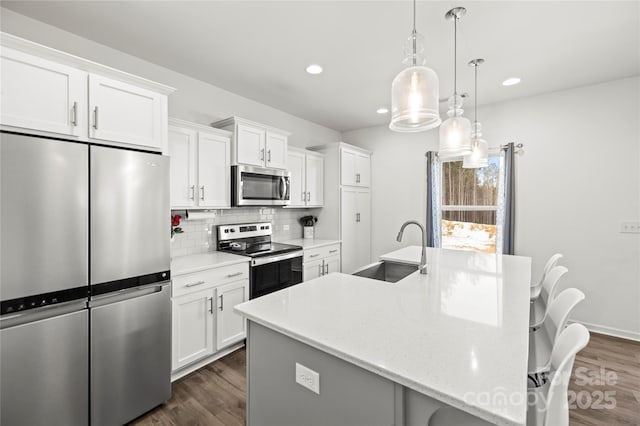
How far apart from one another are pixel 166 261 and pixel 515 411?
2.03 metres

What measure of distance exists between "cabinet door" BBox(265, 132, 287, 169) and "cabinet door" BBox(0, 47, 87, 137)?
5.83 feet

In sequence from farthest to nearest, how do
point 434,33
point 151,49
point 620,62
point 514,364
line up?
point 620,62 → point 151,49 → point 434,33 → point 514,364

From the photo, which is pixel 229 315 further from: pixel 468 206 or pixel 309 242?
pixel 468 206

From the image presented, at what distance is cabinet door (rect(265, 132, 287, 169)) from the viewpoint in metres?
3.26

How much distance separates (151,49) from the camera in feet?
7.79

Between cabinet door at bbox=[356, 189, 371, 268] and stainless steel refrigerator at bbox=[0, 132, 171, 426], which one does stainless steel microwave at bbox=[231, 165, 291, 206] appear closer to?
stainless steel refrigerator at bbox=[0, 132, 171, 426]

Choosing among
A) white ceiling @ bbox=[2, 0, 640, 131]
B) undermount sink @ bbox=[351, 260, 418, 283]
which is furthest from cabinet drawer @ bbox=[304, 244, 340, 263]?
white ceiling @ bbox=[2, 0, 640, 131]

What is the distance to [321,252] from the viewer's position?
371 cm

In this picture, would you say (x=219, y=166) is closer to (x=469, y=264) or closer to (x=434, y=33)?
(x=434, y=33)

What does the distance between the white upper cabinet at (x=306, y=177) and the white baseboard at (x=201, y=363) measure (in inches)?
70.6

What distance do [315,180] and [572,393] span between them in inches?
132

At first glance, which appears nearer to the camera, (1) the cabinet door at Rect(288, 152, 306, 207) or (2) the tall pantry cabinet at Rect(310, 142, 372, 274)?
(1) the cabinet door at Rect(288, 152, 306, 207)

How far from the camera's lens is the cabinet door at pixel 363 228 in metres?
4.48

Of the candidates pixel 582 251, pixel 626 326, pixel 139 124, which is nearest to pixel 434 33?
pixel 139 124
